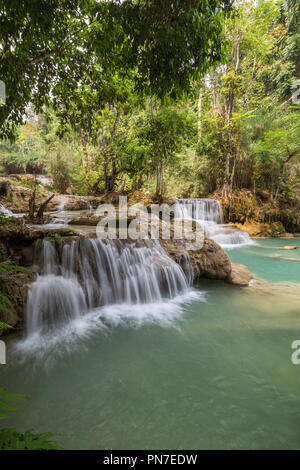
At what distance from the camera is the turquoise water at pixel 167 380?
1.71m

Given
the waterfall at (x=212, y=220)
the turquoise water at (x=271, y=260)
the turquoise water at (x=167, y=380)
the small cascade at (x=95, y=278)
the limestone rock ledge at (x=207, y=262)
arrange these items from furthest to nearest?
the waterfall at (x=212, y=220)
the turquoise water at (x=271, y=260)
the limestone rock ledge at (x=207, y=262)
the small cascade at (x=95, y=278)
the turquoise water at (x=167, y=380)

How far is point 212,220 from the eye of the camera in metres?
11.8

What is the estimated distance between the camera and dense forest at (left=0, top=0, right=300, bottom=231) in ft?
9.21

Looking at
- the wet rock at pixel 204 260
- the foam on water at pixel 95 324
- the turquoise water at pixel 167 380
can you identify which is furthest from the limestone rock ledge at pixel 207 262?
the turquoise water at pixel 167 380

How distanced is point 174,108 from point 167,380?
10092mm

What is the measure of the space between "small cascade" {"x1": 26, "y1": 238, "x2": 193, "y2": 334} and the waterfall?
18.2 feet

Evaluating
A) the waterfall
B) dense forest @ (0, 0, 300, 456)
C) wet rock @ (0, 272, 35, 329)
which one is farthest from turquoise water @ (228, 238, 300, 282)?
wet rock @ (0, 272, 35, 329)

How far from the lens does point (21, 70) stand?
314cm

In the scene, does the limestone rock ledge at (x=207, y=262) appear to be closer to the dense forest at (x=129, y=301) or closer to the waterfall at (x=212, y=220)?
the dense forest at (x=129, y=301)

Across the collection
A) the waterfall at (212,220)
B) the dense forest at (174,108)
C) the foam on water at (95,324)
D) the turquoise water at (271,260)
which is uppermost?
the dense forest at (174,108)

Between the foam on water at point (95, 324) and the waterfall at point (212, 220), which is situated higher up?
the waterfall at point (212, 220)

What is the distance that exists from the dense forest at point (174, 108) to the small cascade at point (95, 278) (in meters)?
2.04

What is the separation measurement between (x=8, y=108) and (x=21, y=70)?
60cm
